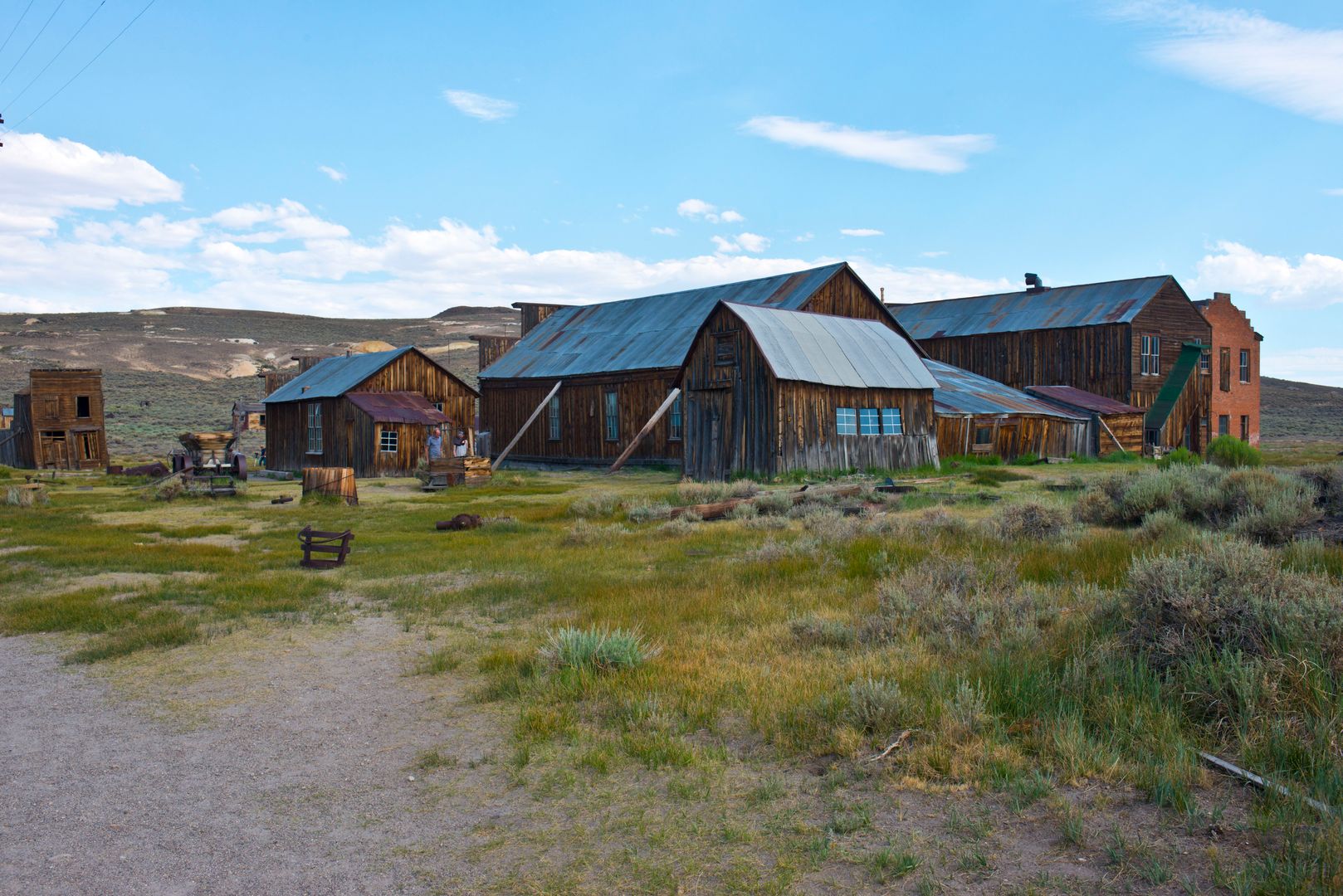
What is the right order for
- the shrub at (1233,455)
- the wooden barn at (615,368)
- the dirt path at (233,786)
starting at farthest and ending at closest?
the wooden barn at (615,368) → the shrub at (1233,455) → the dirt path at (233,786)

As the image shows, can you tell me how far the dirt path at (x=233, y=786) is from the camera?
4.12m

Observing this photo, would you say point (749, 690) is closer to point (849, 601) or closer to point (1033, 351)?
point (849, 601)

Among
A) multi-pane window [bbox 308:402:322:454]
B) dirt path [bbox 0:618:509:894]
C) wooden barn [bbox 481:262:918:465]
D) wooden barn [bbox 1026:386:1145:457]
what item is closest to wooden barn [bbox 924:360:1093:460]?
wooden barn [bbox 1026:386:1145:457]

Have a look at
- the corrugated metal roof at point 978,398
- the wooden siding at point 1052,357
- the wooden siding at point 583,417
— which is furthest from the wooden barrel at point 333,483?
the wooden siding at point 1052,357

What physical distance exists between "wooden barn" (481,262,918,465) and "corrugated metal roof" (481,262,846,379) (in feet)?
0.17

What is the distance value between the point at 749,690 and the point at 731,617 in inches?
90.2

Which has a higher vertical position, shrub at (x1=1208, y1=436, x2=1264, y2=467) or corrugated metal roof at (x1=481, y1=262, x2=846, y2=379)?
corrugated metal roof at (x1=481, y1=262, x2=846, y2=379)

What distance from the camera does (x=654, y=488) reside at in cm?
2344

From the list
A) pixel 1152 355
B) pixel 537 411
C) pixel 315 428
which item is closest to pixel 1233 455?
pixel 1152 355

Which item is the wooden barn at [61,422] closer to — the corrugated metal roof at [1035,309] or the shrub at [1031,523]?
the corrugated metal roof at [1035,309]

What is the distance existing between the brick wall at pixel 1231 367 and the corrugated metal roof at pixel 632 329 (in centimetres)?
2111

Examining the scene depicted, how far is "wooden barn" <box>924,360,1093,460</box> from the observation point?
102 feet

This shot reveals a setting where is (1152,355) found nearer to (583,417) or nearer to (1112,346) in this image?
(1112,346)

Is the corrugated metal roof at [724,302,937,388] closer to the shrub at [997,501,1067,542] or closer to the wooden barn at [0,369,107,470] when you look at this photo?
the shrub at [997,501,1067,542]
